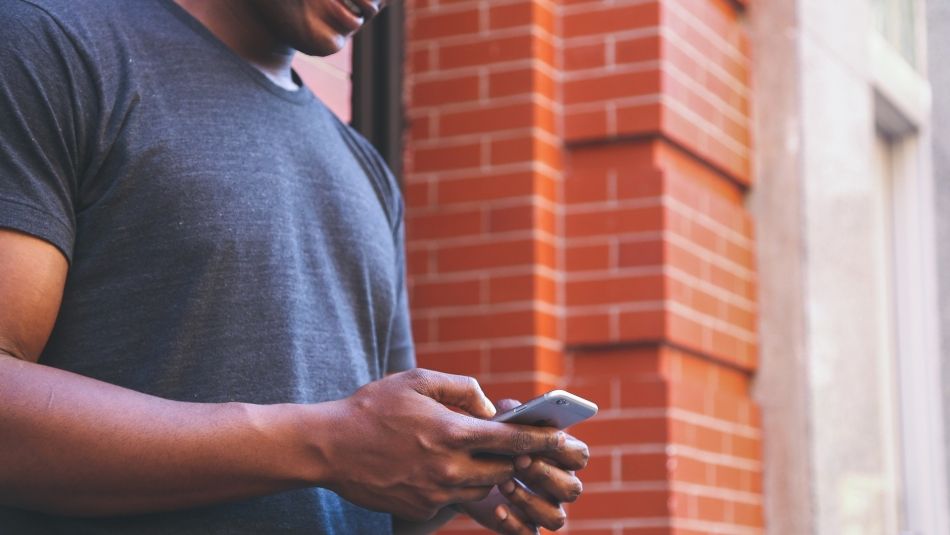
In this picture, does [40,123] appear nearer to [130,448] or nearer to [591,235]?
[130,448]

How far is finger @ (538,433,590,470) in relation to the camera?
6.11ft

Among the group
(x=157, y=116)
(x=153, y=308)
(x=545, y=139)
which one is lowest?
(x=153, y=308)

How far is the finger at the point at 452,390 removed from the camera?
1778mm

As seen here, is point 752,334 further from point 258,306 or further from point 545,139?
point 258,306

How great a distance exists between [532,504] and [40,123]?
0.82 metres

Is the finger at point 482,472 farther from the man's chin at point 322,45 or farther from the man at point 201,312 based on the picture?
the man's chin at point 322,45

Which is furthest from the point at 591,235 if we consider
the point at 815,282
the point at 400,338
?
the point at 400,338

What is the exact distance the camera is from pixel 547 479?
190cm

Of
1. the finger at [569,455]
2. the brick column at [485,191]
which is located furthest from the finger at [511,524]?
the brick column at [485,191]

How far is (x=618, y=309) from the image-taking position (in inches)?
147

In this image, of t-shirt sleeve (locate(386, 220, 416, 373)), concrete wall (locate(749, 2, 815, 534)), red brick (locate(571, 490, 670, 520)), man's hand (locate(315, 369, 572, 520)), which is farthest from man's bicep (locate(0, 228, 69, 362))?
concrete wall (locate(749, 2, 815, 534))

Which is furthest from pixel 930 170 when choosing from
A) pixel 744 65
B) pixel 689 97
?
pixel 689 97

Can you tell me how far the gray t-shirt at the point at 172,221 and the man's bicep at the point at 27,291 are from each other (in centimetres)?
2

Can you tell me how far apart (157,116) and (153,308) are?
0.26 m
